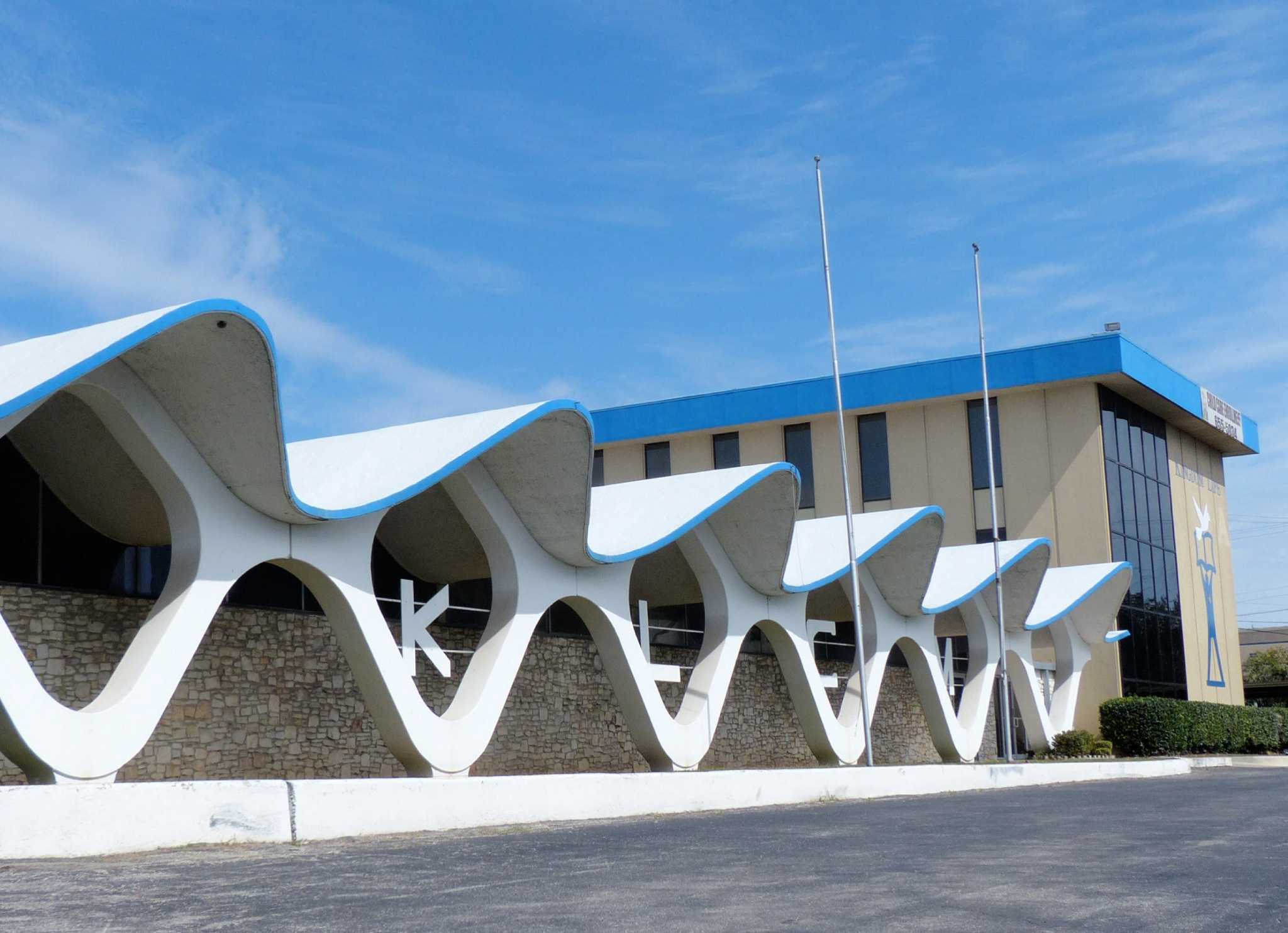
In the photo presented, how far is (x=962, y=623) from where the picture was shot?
40.8 metres

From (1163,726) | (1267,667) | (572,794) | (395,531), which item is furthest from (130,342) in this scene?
(1267,667)

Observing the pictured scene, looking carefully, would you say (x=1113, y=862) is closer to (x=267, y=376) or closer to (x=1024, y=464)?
(x=267, y=376)

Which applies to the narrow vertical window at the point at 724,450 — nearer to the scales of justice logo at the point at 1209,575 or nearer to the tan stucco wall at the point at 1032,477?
the tan stucco wall at the point at 1032,477

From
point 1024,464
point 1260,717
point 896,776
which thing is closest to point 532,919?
point 896,776

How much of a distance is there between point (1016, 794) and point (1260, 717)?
33.0m

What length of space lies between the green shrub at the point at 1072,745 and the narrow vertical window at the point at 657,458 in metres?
18.7

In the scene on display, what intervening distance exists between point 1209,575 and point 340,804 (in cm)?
4770

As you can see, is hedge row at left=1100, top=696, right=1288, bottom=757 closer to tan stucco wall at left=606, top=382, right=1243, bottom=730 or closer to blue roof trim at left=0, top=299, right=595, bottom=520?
tan stucco wall at left=606, top=382, right=1243, bottom=730

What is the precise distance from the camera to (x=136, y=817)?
12.2 metres

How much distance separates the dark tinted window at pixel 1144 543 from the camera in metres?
47.2

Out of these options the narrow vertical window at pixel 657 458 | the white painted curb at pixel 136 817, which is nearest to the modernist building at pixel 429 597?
the white painted curb at pixel 136 817

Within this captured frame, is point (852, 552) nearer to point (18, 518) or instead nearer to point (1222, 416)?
point (18, 518)

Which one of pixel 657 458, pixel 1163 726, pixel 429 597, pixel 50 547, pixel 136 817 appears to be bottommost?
pixel 1163 726

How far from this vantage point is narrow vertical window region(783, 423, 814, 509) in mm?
51531
